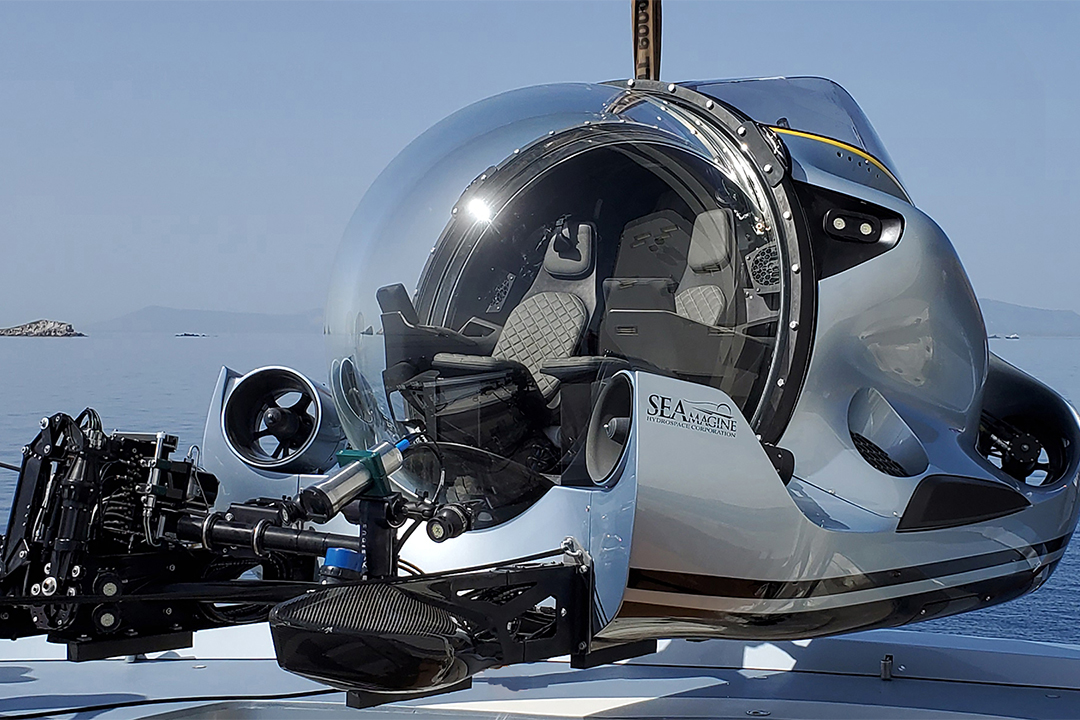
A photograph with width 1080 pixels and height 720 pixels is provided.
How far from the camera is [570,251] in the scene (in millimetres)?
3275

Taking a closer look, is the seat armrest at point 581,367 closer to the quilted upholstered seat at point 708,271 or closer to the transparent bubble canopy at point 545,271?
the transparent bubble canopy at point 545,271

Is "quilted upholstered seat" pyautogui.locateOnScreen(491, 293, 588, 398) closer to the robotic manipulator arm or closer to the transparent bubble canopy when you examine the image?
the transparent bubble canopy

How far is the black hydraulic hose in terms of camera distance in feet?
8.56

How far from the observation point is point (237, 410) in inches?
151

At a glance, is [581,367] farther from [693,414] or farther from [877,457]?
[877,457]

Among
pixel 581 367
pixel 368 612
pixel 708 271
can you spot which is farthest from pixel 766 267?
pixel 368 612

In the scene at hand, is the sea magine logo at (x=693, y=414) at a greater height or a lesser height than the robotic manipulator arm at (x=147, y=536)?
greater

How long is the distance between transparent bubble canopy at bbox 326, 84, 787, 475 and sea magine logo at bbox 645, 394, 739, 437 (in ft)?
1.15

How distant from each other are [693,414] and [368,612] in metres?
0.84

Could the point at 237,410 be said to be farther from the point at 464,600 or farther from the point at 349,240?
the point at 464,600

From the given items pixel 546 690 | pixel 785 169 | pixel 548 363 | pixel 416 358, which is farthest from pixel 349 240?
pixel 546 690

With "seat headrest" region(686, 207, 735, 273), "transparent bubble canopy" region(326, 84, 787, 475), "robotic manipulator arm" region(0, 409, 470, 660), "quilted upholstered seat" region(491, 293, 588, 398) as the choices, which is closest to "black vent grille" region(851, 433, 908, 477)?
"transparent bubble canopy" region(326, 84, 787, 475)

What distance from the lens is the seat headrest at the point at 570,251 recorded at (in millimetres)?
3240

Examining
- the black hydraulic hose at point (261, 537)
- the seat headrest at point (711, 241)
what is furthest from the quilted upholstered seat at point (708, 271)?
the black hydraulic hose at point (261, 537)
